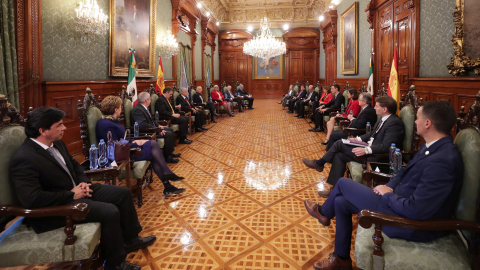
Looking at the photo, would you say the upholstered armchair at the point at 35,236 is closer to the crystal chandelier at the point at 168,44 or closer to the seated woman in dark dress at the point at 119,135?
the seated woman in dark dress at the point at 119,135

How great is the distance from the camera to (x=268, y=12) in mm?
16484

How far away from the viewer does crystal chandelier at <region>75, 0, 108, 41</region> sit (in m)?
4.70

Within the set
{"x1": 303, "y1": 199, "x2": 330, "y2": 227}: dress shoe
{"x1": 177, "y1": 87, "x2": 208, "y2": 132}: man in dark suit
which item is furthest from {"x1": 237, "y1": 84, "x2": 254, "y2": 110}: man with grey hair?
{"x1": 303, "y1": 199, "x2": 330, "y2": 227}: dress shoe

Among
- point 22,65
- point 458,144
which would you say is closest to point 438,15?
point 458,144

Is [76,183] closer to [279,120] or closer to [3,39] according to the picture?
[3,39]

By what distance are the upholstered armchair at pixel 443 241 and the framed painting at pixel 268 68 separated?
16.5m

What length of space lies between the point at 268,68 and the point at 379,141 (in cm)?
1520

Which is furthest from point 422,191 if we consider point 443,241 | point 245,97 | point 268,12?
point 268,12

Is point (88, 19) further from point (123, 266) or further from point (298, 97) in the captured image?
point (298, 97)

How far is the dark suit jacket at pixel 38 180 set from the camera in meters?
1.81

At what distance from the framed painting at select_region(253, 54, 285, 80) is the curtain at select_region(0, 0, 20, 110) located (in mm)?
14821

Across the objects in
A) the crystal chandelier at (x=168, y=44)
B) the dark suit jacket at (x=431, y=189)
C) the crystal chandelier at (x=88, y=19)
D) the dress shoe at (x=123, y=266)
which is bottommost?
the dress shoe at (x=123, y=266)

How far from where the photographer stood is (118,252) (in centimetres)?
210

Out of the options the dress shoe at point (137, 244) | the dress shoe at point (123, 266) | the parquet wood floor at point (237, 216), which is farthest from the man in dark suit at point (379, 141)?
the dress shoe at point (123, 266)
